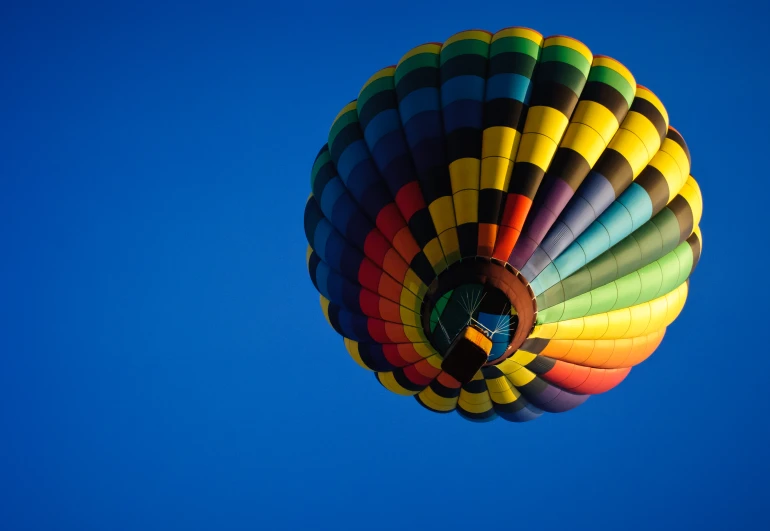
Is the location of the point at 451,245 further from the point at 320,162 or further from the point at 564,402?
the point at 564,402

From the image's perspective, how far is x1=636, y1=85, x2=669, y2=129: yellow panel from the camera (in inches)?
501

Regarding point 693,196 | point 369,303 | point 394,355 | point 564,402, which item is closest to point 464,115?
point 369,303

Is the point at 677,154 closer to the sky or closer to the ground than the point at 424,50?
closer to the sky

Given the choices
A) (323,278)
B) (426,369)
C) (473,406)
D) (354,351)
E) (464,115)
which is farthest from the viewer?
(354,351)

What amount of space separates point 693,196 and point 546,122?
3.03m

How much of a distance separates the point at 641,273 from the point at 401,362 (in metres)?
3.80

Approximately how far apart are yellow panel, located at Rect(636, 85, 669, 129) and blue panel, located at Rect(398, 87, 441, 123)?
304cm

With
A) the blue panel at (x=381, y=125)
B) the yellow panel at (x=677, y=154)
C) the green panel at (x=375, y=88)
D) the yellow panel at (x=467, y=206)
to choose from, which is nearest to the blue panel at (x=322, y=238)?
the blue panel at (x=381, y=125)

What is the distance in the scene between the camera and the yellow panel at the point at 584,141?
11.8m

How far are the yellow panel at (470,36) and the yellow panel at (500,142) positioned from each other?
169 cm

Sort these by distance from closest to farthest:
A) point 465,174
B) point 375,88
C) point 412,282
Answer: point 465,174 < point 412,282 < point 375,88

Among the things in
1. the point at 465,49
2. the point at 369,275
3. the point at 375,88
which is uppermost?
the point at 465,49

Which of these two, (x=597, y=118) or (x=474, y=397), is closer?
(x=597, y=118)

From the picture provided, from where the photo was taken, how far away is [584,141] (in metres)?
11.8
